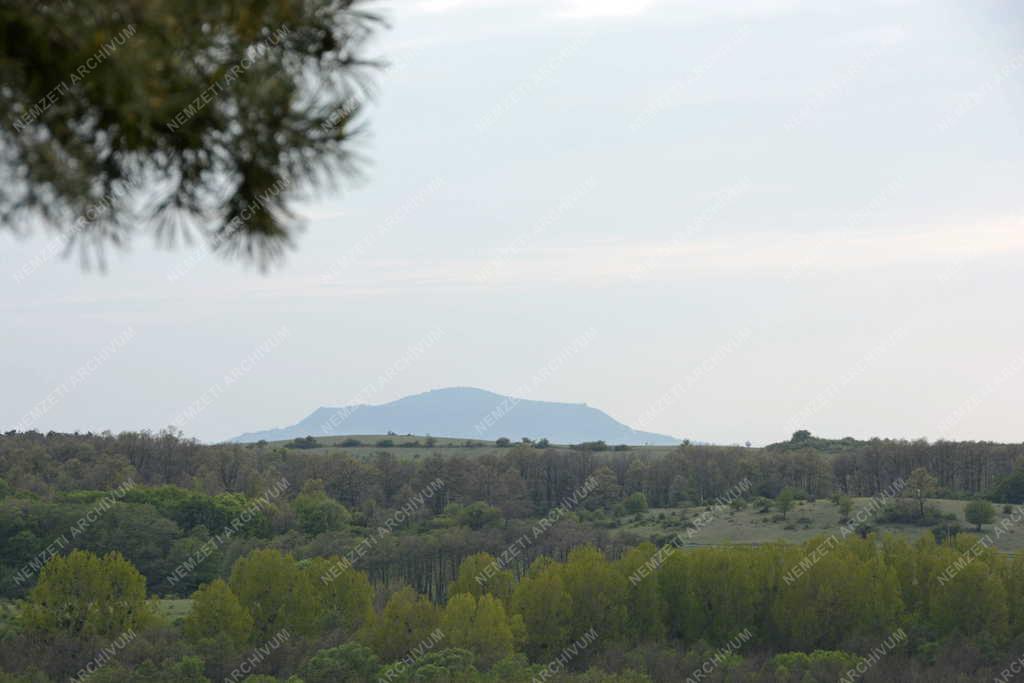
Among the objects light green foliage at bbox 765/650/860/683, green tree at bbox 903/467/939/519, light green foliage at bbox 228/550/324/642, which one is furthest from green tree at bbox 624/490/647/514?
light green foliage at bbox 765/650/860/683

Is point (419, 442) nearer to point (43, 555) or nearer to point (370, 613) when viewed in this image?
point (43, 555)

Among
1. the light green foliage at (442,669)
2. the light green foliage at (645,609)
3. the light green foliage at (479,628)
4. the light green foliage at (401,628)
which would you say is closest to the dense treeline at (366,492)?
the light green foliage at (645,609)

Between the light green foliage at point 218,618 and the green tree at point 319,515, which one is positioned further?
the green tree at point 319,515

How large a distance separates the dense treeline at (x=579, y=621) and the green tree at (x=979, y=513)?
33857 mm

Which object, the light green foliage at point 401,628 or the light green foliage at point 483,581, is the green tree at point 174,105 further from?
the light green foliage at point 483,581

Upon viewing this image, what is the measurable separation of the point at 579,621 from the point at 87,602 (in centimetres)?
2416

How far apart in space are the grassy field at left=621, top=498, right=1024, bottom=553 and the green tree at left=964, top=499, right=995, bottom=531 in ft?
2.02

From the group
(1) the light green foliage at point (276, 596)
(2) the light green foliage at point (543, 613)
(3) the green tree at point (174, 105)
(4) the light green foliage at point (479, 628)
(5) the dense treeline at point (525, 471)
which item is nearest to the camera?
(3) the green tree at point (174, 105)

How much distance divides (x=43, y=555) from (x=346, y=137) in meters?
90.6

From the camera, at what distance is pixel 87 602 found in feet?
189

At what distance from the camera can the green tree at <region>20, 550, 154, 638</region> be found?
184 feet

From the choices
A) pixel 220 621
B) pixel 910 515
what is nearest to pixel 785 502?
pixel 910 515

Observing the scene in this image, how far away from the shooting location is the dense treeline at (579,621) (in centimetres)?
5012

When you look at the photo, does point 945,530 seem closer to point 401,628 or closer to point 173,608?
point 401,628
